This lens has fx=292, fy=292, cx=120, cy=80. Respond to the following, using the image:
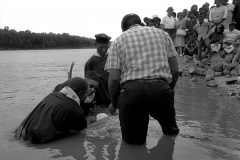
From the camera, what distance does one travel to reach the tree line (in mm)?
71250

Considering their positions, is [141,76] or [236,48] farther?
[236,48]

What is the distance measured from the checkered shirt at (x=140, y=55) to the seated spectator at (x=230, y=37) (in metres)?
8.14

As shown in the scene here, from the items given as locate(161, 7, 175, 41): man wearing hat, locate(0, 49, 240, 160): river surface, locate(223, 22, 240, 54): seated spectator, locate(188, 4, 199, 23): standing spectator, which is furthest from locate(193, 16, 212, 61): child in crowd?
locate(0, 49, 240, 160): river surface

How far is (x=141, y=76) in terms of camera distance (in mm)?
3316

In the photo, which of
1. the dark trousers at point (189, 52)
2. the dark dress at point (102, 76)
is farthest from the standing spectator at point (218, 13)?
the dark dress at point (102, 76)

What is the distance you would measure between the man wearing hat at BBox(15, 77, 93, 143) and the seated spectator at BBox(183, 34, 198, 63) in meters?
9.38

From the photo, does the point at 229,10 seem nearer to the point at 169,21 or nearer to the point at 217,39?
the point at 217,39

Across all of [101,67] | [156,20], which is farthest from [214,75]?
[101,67]

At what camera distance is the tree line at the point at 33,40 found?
71250 mm

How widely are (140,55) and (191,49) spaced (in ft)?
34.7

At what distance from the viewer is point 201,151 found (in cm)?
414

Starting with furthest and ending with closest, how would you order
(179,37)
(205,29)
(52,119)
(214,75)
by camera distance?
1. (179,37)
2. (205,29)
3. (214,75)
4. (52,119)

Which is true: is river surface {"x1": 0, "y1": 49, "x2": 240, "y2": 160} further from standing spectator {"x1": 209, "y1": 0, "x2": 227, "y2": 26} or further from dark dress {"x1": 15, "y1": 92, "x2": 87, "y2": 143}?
standing spectator {"x1": 209, "y1": 0, "x2": 227, "y2": 26}

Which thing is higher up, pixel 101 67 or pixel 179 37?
pixel 179 37
